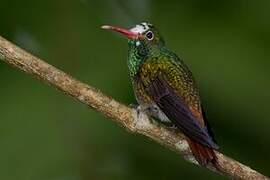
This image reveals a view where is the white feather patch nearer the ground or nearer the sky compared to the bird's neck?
nearer the sky

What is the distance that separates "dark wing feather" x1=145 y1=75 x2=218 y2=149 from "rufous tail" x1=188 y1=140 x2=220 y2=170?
0.17ft

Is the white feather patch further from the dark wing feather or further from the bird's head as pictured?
the dark wing feather

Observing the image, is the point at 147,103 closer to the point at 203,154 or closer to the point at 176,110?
the point at 176,110

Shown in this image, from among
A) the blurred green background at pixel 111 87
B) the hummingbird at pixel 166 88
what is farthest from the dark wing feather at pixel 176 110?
the blurred green background at pixel 111 87

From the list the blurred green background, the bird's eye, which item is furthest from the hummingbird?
the blurred green background

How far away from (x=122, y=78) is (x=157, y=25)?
32cm

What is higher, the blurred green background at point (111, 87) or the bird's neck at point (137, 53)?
the bird's neck at point (137, 53)

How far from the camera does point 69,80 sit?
8.60 ft

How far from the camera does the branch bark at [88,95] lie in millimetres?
2621

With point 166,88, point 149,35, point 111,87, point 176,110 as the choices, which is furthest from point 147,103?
point 111,87

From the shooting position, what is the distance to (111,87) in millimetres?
2650

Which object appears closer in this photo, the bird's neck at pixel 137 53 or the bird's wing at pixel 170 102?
the bird's wing at pixel 170 102

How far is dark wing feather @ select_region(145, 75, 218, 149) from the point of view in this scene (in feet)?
8.90

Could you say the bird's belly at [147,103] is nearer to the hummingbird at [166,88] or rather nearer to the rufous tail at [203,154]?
the hummingbird at [166,88]
